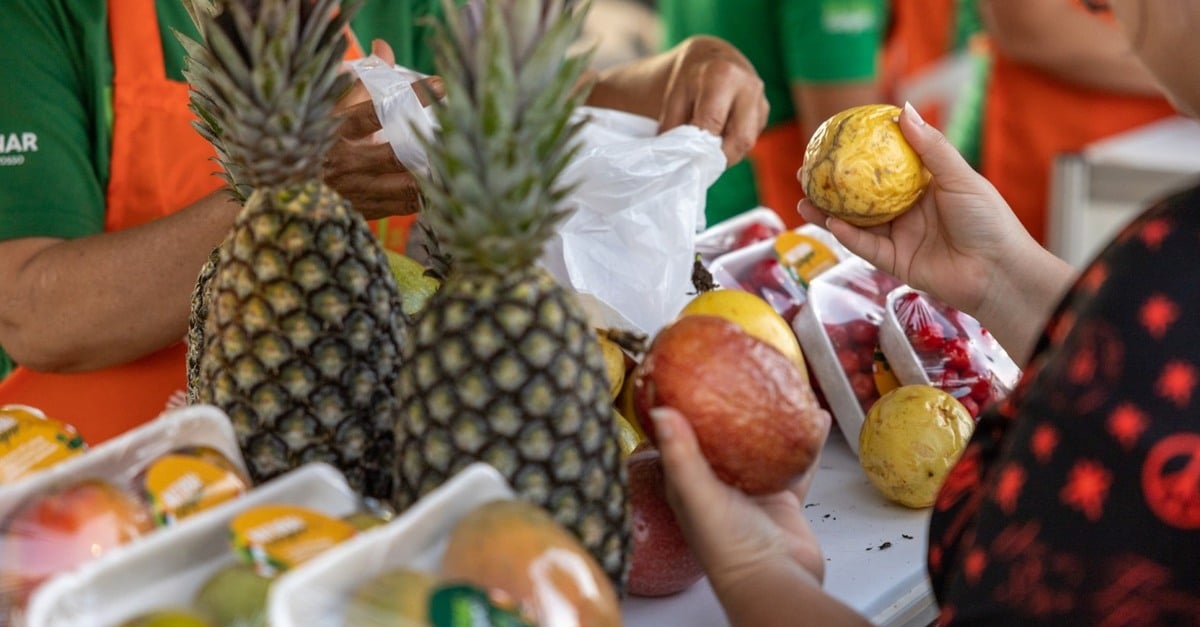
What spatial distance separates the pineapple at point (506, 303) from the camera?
103cm

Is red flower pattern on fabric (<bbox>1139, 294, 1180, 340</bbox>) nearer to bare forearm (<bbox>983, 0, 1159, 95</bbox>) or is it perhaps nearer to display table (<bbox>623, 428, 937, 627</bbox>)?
display table (<bbox>623, 428, 937, 627</bbox>)

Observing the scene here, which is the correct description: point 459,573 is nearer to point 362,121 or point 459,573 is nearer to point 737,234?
point 362,121

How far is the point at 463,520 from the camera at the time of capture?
37.1 inches

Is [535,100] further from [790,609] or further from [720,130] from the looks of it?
[720,130]

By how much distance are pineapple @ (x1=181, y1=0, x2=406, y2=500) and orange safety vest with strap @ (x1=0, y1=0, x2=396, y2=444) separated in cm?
88

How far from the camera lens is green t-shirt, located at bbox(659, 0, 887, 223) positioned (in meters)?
3.51

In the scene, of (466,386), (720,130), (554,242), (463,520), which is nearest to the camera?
(463,520)

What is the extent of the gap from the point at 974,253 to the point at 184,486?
3.95 feet

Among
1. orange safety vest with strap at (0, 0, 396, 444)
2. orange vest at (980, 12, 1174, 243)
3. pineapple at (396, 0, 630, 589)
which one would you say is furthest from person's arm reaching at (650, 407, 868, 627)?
orange vest at (980, 12, 1174, 243)

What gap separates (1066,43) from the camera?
356cm

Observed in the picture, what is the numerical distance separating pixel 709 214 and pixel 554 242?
2.06 metres

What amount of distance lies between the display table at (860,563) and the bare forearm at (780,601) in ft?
0.63

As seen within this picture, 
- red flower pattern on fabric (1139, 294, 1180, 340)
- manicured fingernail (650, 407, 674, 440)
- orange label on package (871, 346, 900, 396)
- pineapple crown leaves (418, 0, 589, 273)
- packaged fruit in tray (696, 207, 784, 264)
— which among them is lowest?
orange label on package (871, 346, 900, 396)

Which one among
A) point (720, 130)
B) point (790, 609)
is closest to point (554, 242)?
point (720, 130)
